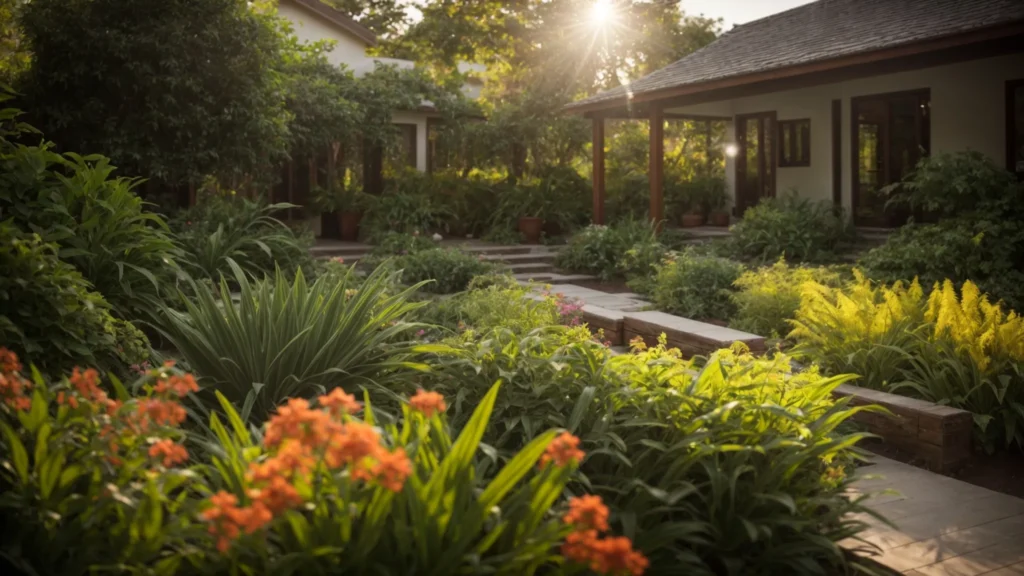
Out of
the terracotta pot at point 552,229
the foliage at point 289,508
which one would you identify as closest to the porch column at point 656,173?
the terracotta pot at point 552,229

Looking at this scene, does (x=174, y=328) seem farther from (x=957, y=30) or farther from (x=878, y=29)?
(x=878, y=29)

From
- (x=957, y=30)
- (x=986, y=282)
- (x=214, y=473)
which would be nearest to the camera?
(x=214, y=473)

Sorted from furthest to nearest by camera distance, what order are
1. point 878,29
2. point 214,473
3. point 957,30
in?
point 878,29, point 957,30, point 214,473

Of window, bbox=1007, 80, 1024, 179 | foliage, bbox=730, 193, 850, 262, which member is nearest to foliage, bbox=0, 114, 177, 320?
foliage, bbox=730, 193, 850, 262

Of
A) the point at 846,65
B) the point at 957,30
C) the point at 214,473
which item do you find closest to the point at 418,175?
the point at 846,65

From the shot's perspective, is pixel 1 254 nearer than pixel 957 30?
Yes

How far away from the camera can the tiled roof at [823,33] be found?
10.4 meters

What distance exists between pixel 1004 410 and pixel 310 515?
157 inches

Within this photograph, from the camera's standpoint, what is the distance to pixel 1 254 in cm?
347

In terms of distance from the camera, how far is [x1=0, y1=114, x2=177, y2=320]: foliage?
4695 millimetres

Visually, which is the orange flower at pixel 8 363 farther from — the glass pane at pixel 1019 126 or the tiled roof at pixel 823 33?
the glass pane at pixel 1019 126

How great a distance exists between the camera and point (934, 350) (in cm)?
526

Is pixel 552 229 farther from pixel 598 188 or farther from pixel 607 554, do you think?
pixel 607 554

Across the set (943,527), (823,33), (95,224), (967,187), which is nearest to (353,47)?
(823,33)
